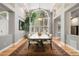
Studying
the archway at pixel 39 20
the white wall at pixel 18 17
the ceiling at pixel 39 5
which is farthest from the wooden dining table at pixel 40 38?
the ceiling at pixel 39 5

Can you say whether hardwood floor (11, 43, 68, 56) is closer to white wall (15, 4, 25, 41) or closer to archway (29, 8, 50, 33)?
white wall (15, 4, 25, 41)

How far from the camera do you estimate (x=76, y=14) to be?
3.16 meters

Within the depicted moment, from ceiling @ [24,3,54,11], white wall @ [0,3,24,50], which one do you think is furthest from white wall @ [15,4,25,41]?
ceiling @ [24,3,54,11]

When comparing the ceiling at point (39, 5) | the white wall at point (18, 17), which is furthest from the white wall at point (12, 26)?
the ceiling at point (39, 5)

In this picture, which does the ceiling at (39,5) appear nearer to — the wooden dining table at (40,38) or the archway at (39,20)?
the archway at (39,20)

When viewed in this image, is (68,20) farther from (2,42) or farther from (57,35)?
(2,42)

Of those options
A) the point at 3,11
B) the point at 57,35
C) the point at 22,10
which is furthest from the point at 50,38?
the point at 3,11

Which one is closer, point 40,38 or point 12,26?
point 12,26

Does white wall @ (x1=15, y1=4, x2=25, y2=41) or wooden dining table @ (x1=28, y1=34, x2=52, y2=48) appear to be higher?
white wall @ (x1=15, y1=4, x2=25, y2=41)

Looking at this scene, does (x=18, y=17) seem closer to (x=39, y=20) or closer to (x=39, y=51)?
(x=39, y=20)

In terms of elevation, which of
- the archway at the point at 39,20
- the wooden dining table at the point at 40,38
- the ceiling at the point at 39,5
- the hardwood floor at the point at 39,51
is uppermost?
the ceiling at the point at 39,5

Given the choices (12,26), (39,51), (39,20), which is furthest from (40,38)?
(12,26)

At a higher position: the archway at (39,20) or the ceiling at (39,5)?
the ceiling at (39,5)

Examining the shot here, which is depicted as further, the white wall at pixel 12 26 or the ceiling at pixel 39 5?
the ceiling at pixel 39 5
